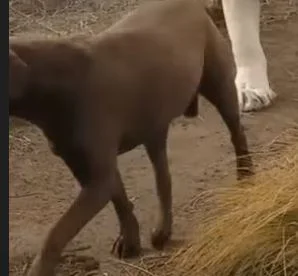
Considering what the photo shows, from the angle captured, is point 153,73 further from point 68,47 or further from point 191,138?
point 191,138

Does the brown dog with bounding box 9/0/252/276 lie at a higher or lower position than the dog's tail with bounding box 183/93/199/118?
higher

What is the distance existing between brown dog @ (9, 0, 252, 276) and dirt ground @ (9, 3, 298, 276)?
5.9 inches

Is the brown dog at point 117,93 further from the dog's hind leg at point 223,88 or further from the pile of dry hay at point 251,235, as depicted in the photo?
the pile of dry hay at point 251,235

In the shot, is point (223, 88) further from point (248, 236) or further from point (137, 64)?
point (248, 236)

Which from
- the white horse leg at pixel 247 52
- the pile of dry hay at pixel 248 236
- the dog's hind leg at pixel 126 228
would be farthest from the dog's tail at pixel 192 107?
the white horse leg at pixel 247 52

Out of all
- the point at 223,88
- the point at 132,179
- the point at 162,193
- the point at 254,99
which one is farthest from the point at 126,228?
the point at 254,99

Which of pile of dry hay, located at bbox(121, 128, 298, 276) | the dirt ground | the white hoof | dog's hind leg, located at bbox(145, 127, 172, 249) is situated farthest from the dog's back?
the white hoof

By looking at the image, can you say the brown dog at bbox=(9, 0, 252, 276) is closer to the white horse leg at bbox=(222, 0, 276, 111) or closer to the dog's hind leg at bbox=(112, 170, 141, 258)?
the dog's hind leg at bbox=(112, 170, 141, 258)

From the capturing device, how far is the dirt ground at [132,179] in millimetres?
3426

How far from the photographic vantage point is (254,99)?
4.76 meters

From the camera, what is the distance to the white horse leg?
4.74 meters

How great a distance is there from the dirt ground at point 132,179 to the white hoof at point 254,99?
4 cm

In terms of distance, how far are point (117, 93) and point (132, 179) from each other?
109 centimetres

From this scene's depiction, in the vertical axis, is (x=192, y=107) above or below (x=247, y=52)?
above
